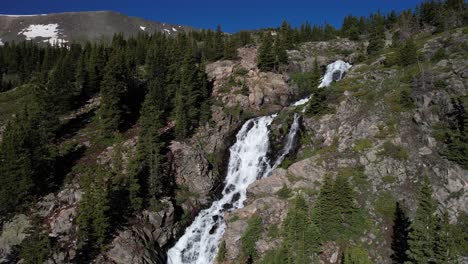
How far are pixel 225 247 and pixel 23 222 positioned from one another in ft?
84.4

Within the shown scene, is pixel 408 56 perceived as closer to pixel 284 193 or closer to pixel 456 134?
pixel 456 134

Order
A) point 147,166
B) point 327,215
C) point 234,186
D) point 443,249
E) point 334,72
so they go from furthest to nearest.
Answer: point 334,72
point 234,186
point 147,166
point 327,215
point 443,249

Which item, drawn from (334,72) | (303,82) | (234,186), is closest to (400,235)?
(234,186)

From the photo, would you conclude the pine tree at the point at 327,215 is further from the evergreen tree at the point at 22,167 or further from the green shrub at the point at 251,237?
the evergreen tree at the point at 22,167

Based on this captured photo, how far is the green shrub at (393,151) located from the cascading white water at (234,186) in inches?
547

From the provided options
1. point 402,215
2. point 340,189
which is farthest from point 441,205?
point 340,189

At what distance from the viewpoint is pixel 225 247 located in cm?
4012

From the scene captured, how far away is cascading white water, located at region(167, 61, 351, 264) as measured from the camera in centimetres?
4428

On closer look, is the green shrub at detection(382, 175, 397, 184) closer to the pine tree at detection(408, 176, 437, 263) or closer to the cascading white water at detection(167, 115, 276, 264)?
the pine tree at detection(408, 176, 437, 263)

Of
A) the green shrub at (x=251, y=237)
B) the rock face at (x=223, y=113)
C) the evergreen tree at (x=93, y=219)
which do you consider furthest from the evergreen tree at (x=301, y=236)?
the evergreen tree at (x=93, y=219)

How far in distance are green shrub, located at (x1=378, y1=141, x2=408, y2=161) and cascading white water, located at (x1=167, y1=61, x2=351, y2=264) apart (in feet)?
45.6

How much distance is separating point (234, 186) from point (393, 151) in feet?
75.7

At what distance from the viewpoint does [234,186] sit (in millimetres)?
53156

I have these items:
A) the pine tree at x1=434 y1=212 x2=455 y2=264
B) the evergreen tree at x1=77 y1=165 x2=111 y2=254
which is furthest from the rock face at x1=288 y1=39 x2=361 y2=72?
the pine tree at x1=434 y1=212 x2=455 y2=264
